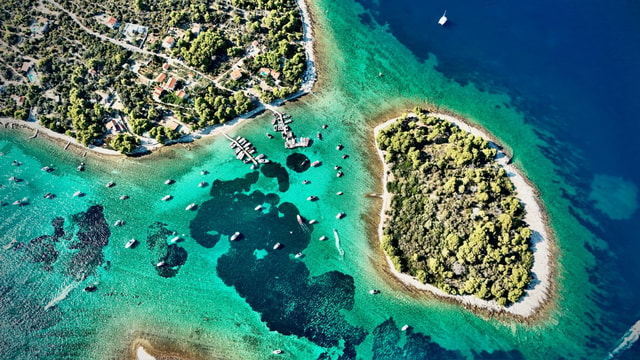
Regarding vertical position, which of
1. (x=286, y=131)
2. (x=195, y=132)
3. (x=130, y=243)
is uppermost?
(x=286, y=131)

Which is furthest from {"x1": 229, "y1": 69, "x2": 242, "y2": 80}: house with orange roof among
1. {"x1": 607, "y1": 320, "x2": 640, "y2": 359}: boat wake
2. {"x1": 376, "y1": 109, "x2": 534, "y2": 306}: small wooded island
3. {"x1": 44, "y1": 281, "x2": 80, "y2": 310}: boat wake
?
{"x1": 607, "y1": 320, "x2": 640, "y2": 359}: boat wake

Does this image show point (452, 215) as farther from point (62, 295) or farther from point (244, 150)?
point (62, 295)

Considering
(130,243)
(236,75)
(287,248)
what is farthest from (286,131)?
(130,243)

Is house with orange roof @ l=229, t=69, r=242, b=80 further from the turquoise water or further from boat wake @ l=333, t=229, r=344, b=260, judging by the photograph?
boat wake @ l=333, t=229, r=344, b=260

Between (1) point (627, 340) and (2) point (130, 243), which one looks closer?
(1) point (627, 340)

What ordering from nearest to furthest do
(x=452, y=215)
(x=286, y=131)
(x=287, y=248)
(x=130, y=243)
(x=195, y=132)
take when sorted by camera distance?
(x=452, y=215), (x=287, y=248), (x=130, y=243), (x=286, y=131), (x=195, y=132)

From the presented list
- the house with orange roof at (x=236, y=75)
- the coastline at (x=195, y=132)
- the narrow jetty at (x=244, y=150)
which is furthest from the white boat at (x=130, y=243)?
the house with orange roof at (x=236, y=75)
